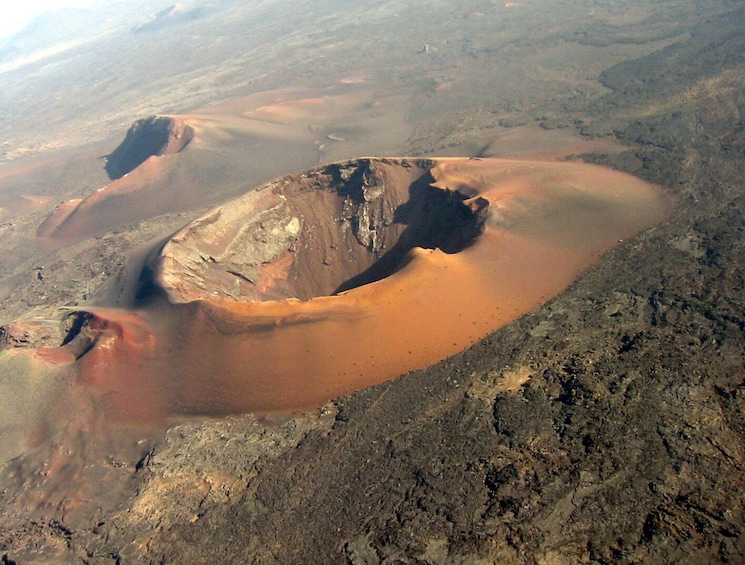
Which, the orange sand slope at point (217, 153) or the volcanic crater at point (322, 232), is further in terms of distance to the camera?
the orange sand slope at point (217, 153)

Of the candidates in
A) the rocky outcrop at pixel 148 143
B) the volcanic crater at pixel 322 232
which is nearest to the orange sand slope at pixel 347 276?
the volcanic crater at pixel 322 232

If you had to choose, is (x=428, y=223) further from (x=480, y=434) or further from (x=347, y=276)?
(x=480, y=434)

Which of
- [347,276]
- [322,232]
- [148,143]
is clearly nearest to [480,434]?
[347,276]

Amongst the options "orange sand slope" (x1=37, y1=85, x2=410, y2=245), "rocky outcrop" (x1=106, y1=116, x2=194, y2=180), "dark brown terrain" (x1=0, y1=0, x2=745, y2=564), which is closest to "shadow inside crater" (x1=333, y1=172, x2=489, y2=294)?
"dark brown terrain" (x1=0, y1=0, x2=745, y2=564)

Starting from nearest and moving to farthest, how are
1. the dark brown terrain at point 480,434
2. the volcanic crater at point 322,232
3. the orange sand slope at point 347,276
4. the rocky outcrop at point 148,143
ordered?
the dark brown terrain at point 480,434 → the orange sand slope at point 347,276 → the volcanic crater at point 322,232 → the rocky outcrop at point 148,143

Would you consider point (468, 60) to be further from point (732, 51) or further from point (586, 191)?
point (586, 191)

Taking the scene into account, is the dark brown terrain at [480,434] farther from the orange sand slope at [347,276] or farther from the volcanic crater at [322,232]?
the volcanic crater at [322,232]

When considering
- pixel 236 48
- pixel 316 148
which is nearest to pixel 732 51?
pixel 316 148

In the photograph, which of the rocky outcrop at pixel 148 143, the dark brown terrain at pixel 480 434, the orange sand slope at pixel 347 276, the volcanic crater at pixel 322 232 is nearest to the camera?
the dark brown terrain at pixel 480 434
